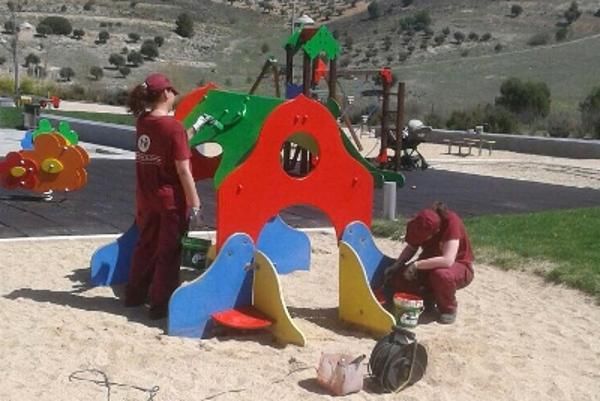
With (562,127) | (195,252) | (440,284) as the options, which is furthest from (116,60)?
(440,284)

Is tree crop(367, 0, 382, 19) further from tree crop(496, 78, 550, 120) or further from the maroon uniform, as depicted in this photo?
the maroon uniform

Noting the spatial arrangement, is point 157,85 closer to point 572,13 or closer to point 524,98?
point 524,98

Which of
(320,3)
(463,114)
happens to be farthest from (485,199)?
(320,3)

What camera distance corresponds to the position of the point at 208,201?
1283 cm

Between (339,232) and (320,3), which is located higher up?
(320,3)

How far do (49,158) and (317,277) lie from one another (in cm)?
503

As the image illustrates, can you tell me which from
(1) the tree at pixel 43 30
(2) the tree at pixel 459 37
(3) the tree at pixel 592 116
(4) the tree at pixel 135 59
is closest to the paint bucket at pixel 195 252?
(3) the tree at pixel 592 116

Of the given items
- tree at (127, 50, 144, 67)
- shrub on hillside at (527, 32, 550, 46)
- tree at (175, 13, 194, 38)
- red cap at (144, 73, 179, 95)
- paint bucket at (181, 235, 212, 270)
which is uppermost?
tree at (175, 13, 194, 38)

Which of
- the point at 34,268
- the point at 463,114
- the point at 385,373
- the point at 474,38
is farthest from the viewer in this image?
the point at 474,38

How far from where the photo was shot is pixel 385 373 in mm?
4949

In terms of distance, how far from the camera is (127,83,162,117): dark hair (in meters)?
6.25

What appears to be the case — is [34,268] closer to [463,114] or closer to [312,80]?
[312,80]

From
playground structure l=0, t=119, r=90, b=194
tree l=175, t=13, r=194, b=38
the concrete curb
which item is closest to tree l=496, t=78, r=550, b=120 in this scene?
the concrete curb

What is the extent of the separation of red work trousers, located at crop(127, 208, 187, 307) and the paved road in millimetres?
568
